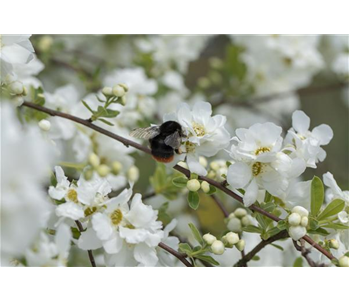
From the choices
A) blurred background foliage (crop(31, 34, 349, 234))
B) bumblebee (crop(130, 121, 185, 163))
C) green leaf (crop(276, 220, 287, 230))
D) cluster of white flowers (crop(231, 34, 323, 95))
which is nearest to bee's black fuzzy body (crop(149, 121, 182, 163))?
bumblebee (crop(130, 121, 185, 163))

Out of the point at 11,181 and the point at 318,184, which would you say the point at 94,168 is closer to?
the point at 318,184

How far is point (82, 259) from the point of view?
105 cm

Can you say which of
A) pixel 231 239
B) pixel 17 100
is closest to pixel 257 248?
pixel 231 239

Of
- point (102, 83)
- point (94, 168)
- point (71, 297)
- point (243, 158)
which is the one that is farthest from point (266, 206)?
Answer: point (102, 83)

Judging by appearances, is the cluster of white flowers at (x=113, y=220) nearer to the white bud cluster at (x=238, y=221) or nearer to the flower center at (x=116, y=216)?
the flower center at (x=116, y=216)

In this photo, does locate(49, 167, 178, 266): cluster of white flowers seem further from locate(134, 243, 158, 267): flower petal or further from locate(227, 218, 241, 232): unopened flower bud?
locate(227, 218, 241, 232): unopened flower bud

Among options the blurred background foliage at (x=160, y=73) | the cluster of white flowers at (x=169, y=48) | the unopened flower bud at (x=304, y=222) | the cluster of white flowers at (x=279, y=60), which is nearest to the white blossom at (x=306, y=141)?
the unopened flower bud at (x=304, y=222)

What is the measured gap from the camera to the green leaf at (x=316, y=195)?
876 mm

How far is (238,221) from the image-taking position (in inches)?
39.4

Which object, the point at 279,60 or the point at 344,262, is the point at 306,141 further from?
the point at 279,60

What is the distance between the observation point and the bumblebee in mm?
908

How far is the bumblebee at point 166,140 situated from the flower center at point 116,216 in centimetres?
11

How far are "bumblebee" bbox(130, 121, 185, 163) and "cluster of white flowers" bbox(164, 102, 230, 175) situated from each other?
0.01 metres

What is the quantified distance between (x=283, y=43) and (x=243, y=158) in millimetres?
1196
